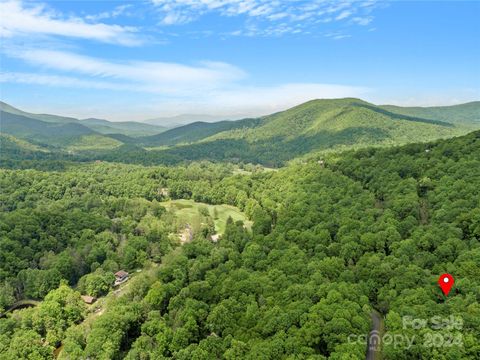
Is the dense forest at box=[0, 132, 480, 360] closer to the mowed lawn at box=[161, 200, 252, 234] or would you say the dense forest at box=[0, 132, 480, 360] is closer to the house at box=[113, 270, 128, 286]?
the house at box=[113, 270, 128, 286]

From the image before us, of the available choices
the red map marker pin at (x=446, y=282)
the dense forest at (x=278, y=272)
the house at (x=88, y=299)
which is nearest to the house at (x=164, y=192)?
the dense forest at (x=278, y=272)

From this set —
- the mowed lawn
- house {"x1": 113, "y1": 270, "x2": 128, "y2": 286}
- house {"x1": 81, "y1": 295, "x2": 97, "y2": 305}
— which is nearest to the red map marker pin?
the mowed lawn

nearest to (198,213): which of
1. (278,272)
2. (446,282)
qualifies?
(278,272)

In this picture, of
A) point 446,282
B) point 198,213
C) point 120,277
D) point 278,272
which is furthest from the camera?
point 198,213

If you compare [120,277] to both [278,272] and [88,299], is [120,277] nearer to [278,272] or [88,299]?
[88,299]

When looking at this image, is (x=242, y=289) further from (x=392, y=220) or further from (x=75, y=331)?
(x=392, y=220)

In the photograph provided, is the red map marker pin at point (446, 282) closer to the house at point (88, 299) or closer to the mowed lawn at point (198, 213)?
the mowed lawn at point (198, 213)
